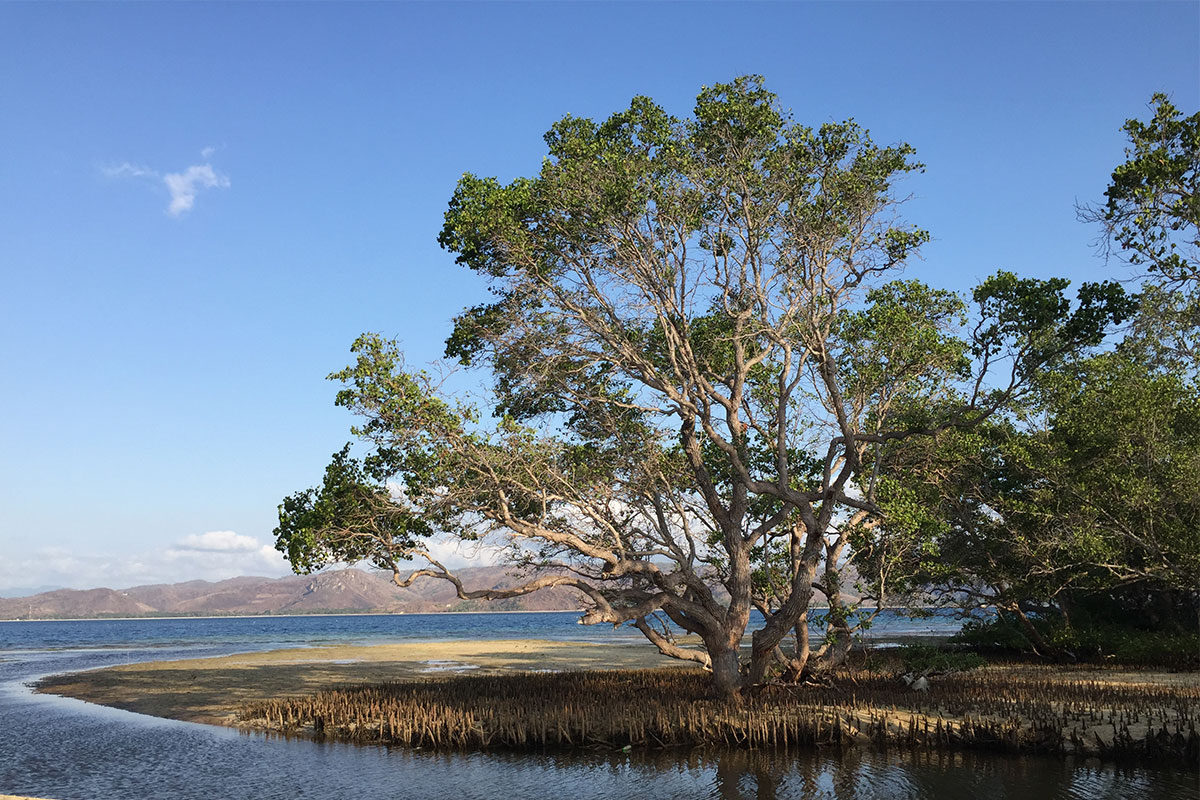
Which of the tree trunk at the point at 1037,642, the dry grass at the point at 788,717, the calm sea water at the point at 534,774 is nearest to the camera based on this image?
the calm sea water at the point at 534,774

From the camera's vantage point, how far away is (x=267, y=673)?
4025 cm

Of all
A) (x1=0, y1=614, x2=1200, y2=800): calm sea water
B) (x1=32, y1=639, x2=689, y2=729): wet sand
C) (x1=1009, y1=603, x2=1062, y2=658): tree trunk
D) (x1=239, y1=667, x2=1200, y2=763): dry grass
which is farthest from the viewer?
(x1=1009, y1=603, x2=1062, y2=658): tree trunk

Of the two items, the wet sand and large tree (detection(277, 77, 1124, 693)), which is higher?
large tree (detection(277, 77, 1124, 693))

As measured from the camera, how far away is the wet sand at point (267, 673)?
30500 mm

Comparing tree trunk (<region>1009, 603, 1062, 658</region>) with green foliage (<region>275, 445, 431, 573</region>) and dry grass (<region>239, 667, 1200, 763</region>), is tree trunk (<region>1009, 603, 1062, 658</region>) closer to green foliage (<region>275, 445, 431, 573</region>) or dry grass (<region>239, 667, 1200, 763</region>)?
dry grass (<region>239, 667, 1200, 763</region>)

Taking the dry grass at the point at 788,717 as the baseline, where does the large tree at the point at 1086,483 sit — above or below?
above

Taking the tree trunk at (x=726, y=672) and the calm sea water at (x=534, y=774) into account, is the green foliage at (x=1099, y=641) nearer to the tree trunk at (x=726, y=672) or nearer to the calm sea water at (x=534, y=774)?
the calm sea water at (x=534, y=774)

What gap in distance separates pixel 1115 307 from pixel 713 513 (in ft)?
35.0

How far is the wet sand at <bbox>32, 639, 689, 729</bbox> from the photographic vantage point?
30.5m

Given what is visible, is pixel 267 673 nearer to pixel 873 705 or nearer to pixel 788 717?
pixel 788 717

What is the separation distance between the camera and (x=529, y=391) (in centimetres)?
2338

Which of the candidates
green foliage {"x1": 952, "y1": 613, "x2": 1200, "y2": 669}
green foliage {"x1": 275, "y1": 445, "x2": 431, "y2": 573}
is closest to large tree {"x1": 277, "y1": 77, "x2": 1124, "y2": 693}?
green foliage {"x1": 275, "y1": 445, "x2": 431, "y2": 573}

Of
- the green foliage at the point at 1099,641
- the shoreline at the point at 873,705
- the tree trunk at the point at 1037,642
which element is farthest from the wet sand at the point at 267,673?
the tree trunk at the point at 1037,642

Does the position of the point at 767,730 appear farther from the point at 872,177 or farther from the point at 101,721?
the point at 101,721
